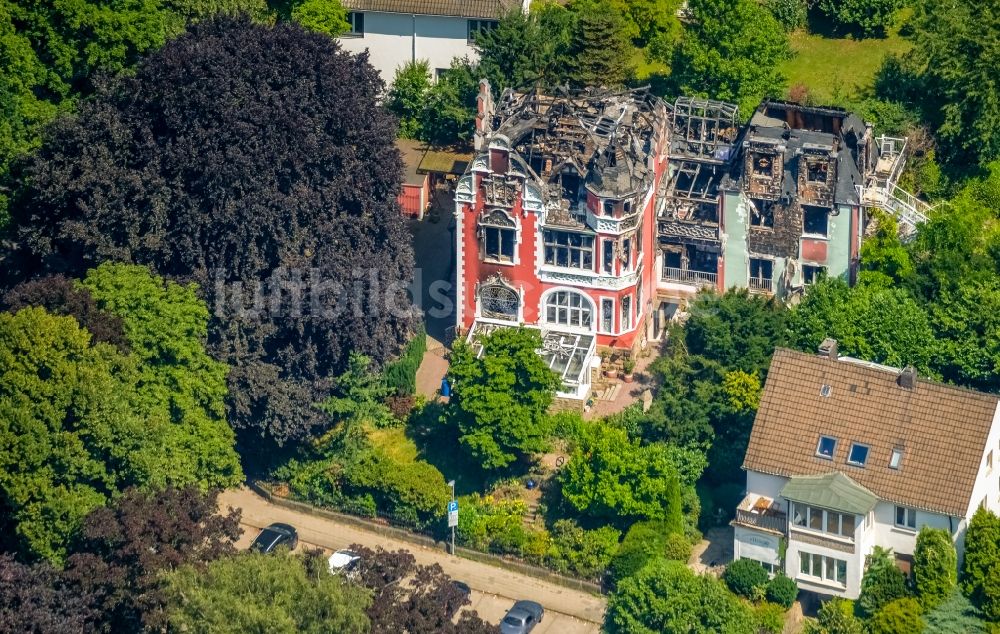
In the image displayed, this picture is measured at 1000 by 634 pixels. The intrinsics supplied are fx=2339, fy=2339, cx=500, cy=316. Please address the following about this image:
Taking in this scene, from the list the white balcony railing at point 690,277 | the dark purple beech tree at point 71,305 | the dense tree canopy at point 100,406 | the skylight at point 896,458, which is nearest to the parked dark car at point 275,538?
the dense tree canopy at point 100,406

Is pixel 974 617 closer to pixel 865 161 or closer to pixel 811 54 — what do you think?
pixel 865 161

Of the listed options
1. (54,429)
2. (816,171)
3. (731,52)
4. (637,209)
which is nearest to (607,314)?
(637,209)

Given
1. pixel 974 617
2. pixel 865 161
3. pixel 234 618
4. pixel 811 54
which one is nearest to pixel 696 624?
pixel 974 617

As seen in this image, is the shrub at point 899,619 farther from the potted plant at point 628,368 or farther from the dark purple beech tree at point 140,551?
the dark purple beech tree at point 140,551

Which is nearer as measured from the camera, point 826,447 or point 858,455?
point 858,455

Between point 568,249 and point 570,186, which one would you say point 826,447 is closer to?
point 568,249

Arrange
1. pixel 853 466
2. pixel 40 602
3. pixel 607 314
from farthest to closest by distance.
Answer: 1. pixel 607 314
2. pixel 853 466
3. pixel 40 602
